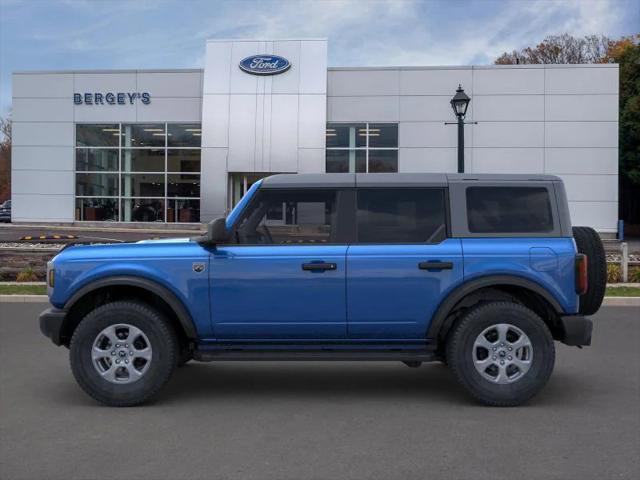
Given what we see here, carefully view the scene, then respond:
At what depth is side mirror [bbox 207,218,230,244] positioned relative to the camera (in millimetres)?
5223

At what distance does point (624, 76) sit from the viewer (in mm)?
37625

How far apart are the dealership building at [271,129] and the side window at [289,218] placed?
2537 centimetres

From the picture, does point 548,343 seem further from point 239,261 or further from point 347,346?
point 239,261

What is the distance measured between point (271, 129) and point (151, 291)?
26.5 meters

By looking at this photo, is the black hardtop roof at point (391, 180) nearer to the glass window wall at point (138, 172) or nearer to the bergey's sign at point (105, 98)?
the glass window wall at point (138, 172)

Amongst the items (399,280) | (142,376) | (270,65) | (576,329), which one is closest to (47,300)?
(142,376)

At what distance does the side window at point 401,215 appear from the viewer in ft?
17.8

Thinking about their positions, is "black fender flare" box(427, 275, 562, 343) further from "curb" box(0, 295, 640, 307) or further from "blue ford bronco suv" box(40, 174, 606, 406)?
"curb" box(0, 295, 640, 307)

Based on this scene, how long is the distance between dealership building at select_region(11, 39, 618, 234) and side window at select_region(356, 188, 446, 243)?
83.5 ft

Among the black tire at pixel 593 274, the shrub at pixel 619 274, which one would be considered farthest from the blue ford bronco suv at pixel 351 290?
the shrub at pixel 619 274

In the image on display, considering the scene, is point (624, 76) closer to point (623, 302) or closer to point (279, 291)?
point (623, 302)

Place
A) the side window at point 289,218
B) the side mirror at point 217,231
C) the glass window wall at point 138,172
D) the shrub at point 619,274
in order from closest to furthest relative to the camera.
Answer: the side mirror at point 217,231
the side window at point 289,218
the shrub at point 619,274
the glass window wall at point 138,172

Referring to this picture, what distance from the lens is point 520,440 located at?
452cm

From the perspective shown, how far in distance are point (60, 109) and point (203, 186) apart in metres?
8.23
